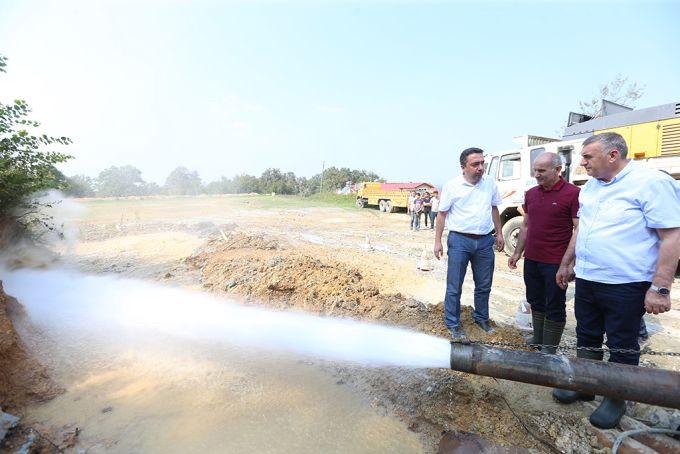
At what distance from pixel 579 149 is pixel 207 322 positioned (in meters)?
9.24

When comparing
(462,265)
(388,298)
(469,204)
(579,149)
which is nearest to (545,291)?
(462,265)

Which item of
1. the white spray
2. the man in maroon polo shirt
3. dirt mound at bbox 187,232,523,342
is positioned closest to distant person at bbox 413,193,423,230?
dirt mound at bbox 187,232,523,342

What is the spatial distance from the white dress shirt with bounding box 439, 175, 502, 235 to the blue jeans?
114mm

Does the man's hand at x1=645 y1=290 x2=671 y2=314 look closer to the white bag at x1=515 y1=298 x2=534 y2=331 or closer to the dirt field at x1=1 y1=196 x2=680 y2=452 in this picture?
the dirt field at x1=1 y1=196 x2=680 y2=452

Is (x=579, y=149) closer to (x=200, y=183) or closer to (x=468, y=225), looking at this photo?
(x=468, y=225)

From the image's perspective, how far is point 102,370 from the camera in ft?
11.7

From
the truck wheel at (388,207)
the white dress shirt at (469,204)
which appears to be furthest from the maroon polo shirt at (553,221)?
the truck wheel at (388,207)

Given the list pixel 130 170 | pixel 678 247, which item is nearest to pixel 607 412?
pixel 678 247

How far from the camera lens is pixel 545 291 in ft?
11.6

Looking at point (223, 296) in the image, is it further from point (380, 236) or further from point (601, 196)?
point (380, 236)

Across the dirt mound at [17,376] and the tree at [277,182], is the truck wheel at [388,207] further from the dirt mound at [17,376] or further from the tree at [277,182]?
the tree at [277,182]

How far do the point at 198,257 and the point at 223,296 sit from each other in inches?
108

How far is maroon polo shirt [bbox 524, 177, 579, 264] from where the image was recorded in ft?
10.9

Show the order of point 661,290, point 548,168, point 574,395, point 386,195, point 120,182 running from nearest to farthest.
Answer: point 661,290
point 574,395
point 548,168
point 386,195
point 120,182
